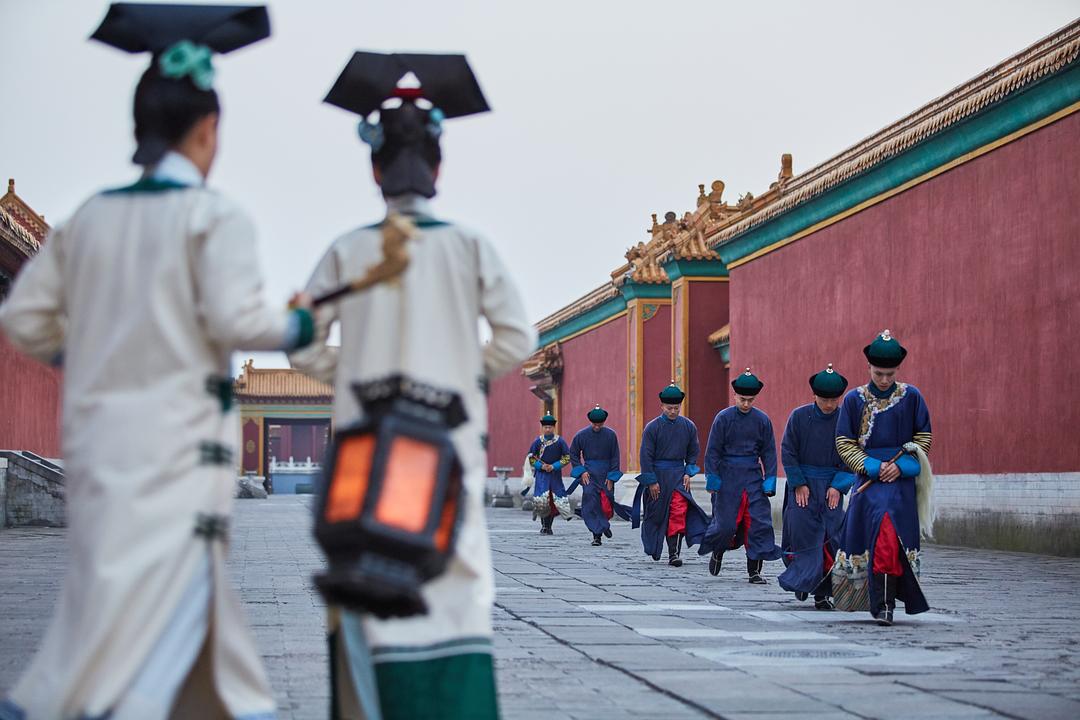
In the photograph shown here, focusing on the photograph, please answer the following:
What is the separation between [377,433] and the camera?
3270mm

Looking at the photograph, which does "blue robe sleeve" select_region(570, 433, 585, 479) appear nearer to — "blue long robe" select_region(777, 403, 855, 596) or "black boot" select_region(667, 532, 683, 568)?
"black boot" select_region(667, 532, 683, 568)

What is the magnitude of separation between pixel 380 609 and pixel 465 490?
60 cm

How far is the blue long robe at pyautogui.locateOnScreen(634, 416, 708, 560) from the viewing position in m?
13.7

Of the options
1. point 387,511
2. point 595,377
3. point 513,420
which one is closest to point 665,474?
point 387,511

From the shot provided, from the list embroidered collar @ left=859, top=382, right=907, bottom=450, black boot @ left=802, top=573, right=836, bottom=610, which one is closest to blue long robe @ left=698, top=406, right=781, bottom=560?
black boot @ left=802, top=573, right=836, bottom=610

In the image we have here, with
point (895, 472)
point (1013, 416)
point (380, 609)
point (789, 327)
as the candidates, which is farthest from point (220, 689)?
point (789, 327)

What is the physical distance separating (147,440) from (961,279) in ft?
43.1

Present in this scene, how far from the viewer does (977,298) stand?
15.2 metres

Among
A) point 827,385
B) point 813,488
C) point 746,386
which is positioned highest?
point 746,386

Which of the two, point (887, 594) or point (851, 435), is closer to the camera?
point (887, 594)

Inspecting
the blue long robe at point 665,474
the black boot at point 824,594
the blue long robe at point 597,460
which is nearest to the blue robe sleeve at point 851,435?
the black boot at point 824,594

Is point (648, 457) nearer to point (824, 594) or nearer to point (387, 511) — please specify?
point (824, 594)

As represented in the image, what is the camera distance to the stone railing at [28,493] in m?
19.5

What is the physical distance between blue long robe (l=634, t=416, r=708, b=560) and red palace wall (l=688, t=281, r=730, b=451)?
10.3 meters
